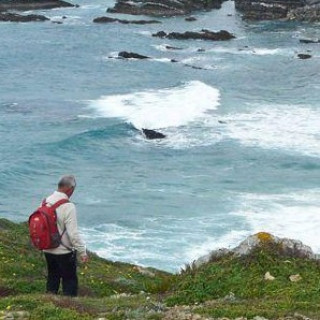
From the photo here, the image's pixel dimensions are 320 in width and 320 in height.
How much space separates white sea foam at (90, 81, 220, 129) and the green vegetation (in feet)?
93.4

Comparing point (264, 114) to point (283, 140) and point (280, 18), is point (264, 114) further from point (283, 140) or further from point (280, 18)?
point (280, 18)

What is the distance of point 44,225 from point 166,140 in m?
30.1

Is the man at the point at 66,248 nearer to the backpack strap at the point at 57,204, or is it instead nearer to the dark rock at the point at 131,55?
the backpack strap at the point at 57,204

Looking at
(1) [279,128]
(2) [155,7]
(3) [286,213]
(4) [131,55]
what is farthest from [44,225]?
(2) [155,7]

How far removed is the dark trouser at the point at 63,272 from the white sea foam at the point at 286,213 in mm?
14985

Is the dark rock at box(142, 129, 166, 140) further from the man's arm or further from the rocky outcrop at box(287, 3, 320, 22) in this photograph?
the rocky outcrop at box(287, 3, 320, 22)

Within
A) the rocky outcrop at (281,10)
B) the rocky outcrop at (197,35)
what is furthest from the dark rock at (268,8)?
the rocky outcrop at (197,35)

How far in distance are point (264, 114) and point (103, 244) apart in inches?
851

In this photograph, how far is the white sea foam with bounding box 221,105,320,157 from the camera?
38656 mm

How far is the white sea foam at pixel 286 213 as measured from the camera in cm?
2659

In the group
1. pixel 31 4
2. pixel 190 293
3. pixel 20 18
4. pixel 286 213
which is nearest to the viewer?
pixel 190 293

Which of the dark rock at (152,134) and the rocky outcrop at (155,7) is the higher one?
the rocky outcrop at (155,7)

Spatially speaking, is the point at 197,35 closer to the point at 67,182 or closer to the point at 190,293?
the point at 190,293

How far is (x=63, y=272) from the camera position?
10758 mm
